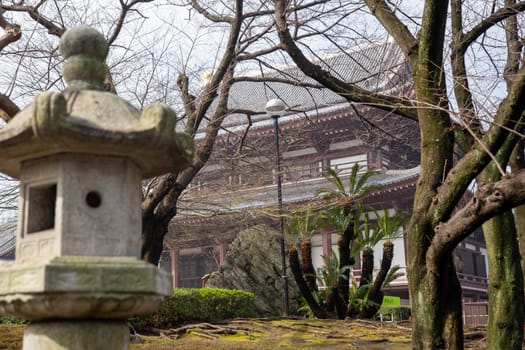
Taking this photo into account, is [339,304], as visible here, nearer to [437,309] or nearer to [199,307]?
[199,307]

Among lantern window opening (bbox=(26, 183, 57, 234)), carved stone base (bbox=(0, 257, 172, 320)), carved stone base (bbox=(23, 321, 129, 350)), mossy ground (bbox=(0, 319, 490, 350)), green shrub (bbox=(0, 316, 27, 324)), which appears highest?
lantern window opening (bbox=(26, 183, 57, 234))

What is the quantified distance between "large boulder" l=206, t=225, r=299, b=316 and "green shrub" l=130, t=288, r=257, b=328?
76 centimetres

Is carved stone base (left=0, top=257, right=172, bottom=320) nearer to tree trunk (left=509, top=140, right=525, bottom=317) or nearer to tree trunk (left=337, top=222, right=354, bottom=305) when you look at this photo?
tree trunk (left=509, top=140, right=525, bottom=317)

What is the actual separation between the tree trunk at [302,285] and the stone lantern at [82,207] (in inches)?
352

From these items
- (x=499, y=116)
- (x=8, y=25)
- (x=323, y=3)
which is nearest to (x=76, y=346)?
(x=499, y=116)

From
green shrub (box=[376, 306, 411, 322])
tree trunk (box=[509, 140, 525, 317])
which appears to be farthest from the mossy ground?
green shrub (box=[376, 306, 411, 322])

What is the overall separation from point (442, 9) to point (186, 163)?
9.93 feet

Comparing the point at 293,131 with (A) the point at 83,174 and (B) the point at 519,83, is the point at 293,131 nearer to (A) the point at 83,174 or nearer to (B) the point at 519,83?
(B) the point at 519,83

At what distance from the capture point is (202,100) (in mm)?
9398

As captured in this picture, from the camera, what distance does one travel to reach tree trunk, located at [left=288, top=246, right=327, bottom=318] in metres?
12.7

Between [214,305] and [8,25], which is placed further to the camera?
[214,305]

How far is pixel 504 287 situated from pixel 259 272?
862cm

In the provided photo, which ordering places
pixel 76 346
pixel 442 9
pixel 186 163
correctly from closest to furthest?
pixel 76 346 < pixel 186 163 < pixel 442 9

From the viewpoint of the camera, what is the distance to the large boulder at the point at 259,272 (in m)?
14.1
